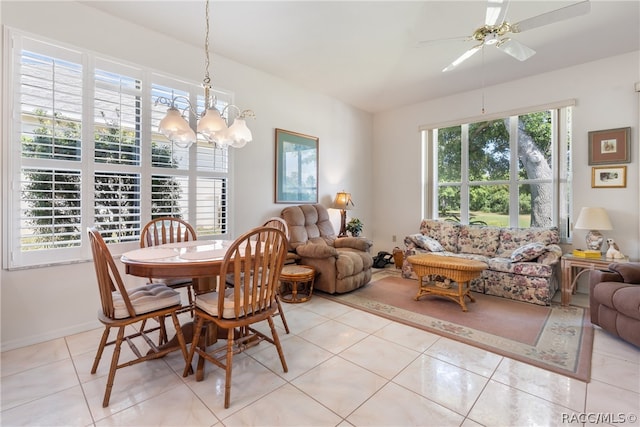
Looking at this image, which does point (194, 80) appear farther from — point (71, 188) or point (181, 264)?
point (181, 264)

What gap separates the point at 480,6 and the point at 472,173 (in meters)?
2.59

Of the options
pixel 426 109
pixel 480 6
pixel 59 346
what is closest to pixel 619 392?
pixel 480 6

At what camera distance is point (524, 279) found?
3311mm

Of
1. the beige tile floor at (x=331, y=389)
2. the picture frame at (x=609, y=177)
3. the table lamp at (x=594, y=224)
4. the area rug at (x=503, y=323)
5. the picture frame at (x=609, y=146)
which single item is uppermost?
the picture frame at (x=609, y=146)

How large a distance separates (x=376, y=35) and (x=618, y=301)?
3.17 meters

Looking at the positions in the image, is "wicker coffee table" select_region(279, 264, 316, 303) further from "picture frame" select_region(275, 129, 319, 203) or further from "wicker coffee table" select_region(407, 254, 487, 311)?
"wicker coffee table" select_region(407, 254, 487, 311)

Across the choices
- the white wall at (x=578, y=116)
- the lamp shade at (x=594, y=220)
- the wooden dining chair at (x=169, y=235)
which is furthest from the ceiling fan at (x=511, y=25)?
the wooden dining chair at (x=169, y=235)

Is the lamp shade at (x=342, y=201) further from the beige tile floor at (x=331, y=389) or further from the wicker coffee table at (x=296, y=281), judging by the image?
the beige tile floor at (x=331, y=389)

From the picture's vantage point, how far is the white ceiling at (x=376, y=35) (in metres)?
2.54

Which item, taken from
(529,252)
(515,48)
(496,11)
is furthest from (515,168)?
(496,11)

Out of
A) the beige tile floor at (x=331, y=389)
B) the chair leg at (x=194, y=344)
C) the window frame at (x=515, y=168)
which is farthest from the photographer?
the window frame at (x=515, y=168)

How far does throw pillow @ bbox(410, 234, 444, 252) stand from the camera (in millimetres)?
4117

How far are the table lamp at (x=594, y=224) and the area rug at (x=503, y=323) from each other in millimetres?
772

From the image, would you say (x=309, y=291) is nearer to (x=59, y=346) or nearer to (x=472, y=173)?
(x=59, y=346)
